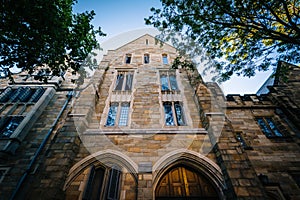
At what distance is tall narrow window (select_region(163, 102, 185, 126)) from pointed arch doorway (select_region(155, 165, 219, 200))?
2.23 meters

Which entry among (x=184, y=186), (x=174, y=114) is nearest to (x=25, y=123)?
(x=174, y=114)

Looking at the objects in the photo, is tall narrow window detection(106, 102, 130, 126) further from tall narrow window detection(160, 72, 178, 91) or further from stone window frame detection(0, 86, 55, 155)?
stone window frame detection(0, 86, 55, 155)

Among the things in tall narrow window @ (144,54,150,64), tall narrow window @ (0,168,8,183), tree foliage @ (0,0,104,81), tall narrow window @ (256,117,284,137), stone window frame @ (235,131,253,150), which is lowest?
tall narrow window @ (0,168,8,183)

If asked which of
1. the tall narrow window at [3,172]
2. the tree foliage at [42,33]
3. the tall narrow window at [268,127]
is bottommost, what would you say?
the tall narrow window at [3,172]

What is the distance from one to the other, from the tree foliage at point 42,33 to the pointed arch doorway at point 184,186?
23.1 ft

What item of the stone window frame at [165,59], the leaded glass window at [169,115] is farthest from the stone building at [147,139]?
the stone window frame at [165,59]

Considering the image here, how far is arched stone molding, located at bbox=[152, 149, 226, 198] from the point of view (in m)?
4.77

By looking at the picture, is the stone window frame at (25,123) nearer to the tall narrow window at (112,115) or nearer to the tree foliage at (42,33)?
the tree foliage at (42,33)

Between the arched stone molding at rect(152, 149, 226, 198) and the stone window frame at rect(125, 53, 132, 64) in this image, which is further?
the stone window frame at rect(125, 53, 132, 64)

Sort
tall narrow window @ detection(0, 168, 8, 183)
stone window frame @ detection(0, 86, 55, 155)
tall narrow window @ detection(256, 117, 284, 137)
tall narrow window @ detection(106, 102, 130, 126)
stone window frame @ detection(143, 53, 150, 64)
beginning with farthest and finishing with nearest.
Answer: stone window frame @ detection(143, 53, 150, 64), tall narrow window @ detection(256, 117, 284, 137), tall narrow window @ detection(106, 102, 130, 126), stone window frame @ detection(0, 86, 55, 155), tall narrow window @ detection(0, 168, 8, 183)

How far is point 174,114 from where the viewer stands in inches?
287

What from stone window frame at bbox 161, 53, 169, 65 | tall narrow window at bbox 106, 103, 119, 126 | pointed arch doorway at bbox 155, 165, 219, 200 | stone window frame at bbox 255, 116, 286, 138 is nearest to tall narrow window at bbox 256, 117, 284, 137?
stone window frame at bbox 255, 116, 286, 138

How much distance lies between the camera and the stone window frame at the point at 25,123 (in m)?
6.57

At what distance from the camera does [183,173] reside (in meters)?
5.32
